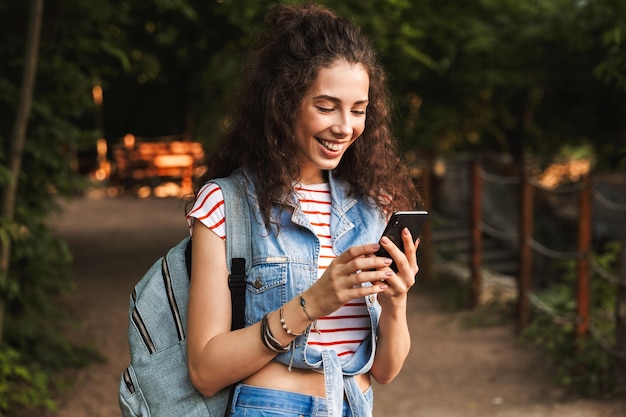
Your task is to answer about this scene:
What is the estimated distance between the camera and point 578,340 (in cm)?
615

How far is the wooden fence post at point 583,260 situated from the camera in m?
6.11

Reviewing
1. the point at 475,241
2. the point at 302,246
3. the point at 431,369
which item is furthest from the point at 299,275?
the point at 475,241

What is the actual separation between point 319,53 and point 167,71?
16984mm

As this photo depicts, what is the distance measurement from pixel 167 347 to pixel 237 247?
0.89ft

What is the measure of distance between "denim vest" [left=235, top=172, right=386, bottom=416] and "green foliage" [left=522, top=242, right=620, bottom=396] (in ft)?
13.5

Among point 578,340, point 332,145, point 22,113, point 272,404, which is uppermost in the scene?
point 22,113

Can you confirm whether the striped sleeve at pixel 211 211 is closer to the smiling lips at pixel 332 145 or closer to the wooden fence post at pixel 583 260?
A: the smiling lips at pixel 332 145

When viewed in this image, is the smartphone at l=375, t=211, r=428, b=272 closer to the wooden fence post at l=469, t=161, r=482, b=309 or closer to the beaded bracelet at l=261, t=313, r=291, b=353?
the beaded bracelet at l=261, t=313, r=291, b=353

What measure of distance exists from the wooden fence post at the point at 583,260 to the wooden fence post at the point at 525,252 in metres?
1.10

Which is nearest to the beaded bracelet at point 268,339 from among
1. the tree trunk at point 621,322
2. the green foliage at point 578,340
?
the tree trunk at point 621,322

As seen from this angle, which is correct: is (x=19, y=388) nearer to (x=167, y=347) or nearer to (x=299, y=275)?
(x=167, y=347)

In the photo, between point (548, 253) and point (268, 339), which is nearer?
point (268, 339)

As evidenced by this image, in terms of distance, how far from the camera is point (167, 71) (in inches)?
722

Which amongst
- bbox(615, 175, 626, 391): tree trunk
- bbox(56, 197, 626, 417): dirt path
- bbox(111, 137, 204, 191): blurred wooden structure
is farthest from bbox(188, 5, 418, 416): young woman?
bbox(111, 137, 204, 191): blurred wooden structure
